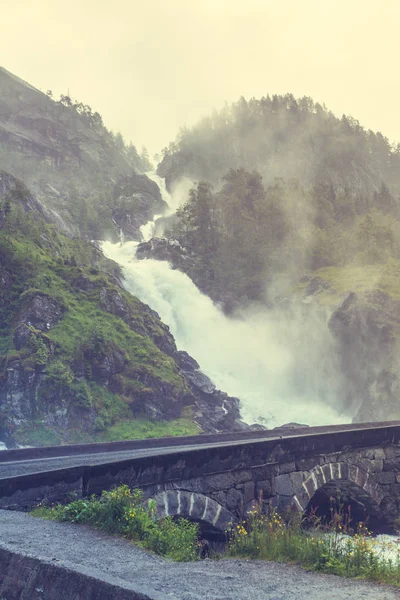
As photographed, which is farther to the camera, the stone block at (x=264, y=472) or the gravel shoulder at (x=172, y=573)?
the stone block at (x=264, y=472)

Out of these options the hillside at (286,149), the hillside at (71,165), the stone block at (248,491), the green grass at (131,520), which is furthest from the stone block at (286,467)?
the hillside at (286,149)

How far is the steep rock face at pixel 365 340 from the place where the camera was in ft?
174

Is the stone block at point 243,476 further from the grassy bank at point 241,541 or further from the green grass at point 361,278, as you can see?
the green grass at point 361,278

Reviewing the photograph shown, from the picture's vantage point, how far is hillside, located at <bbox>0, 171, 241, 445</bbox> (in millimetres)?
32438

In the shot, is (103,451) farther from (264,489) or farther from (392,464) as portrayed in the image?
(392,464)

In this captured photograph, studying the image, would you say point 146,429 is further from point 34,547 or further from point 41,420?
point 34,547

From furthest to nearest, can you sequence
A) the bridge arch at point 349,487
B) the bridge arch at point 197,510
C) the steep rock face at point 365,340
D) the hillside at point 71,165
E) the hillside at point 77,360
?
the hillside at point 71,165 < the steep rock face at point 365,340 < the hillside at point 77,360 < the bridge arch at point 349,487 < the bridge arch at point 197,510

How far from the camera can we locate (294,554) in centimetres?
796

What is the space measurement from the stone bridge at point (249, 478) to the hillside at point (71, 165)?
2549 inches

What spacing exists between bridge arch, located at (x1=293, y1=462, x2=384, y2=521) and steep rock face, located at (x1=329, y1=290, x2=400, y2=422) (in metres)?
36.3

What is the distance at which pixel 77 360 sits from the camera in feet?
117

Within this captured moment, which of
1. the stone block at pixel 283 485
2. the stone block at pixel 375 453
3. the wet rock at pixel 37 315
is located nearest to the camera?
the stone block at pixel 283 485

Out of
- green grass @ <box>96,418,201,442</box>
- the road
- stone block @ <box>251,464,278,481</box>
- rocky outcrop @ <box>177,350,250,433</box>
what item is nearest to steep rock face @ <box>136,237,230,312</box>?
rocky outcrop @ <box>177,350,250,433</box>

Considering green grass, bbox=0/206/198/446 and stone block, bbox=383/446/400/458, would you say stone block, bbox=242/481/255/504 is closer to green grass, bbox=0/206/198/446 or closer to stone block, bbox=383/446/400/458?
stone block, bbox=383/446/400/458
